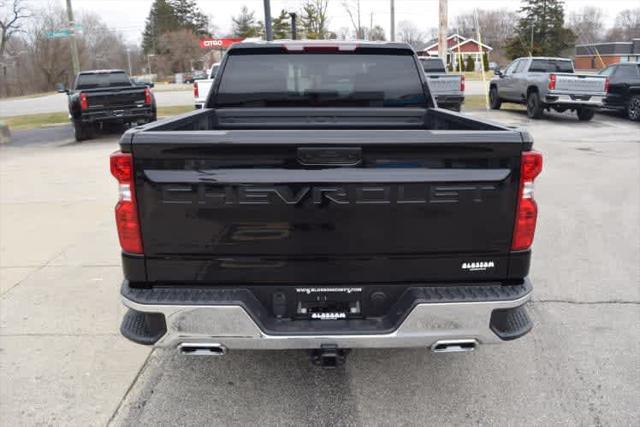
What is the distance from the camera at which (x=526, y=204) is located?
254 cm

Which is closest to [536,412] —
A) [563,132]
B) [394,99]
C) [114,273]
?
[394,99]

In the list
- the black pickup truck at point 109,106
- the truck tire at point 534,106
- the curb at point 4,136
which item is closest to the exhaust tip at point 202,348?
the black pickup truck at point 109,106

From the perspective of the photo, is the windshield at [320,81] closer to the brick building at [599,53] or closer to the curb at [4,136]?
the curb at [4,136]

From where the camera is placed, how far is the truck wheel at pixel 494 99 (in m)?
20.2

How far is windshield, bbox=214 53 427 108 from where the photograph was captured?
4215 millimetres

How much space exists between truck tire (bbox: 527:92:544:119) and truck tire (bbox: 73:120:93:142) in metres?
13.8

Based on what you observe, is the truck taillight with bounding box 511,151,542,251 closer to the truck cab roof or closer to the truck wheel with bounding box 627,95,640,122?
the truck cab roof

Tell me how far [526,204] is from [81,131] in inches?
583

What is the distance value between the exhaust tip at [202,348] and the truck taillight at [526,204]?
153 centimetres

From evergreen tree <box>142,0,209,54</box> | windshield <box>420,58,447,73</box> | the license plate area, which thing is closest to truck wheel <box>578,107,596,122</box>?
windshield <box>420,58,447,73</box>

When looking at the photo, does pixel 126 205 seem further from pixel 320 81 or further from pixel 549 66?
pixel 549 66

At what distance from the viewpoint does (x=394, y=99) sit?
434 cm

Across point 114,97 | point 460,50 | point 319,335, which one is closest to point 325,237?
point 319,335

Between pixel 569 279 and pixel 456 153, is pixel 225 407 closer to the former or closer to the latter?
pixel 456 153
